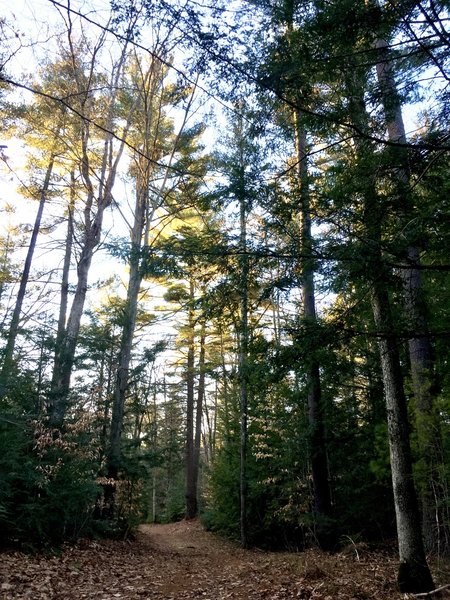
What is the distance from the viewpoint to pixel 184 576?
264 inches

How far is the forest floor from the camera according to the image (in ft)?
16.1

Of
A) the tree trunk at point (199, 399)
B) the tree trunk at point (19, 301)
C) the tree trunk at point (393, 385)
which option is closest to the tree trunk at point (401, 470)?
the tree trunk at point (393, 385)

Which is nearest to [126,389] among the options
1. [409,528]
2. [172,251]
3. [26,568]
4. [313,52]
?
[26,568]

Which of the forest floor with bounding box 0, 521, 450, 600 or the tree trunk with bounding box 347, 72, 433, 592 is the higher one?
the tree trunk with bounding box 347, 72, 433, 592

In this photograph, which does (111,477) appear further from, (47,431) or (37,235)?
(37,235)

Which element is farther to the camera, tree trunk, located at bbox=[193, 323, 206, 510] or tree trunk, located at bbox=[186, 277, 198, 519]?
tree trunk, located at bbox=[186, 277, 198, 519]

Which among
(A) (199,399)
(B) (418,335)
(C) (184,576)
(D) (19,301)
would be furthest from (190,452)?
(B) (418,335)

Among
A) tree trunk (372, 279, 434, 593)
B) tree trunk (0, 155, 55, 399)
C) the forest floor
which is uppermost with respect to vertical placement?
tree trunk (0, 155, 55, 399)

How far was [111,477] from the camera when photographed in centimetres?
994

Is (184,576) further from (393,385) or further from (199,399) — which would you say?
(199,399)

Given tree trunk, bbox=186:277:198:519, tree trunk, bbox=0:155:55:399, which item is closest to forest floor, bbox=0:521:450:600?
tree trunk, bbox=0:155:55:399

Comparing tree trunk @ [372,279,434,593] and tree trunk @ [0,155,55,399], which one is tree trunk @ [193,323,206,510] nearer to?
tree trunk @ [0,155,55,399]

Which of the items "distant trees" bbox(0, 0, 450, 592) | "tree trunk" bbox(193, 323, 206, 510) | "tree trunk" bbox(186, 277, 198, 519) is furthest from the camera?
"tree trunk" bbox(186, 277, 198, 519)

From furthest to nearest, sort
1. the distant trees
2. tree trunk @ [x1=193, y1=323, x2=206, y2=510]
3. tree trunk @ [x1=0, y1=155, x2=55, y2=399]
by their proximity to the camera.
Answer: tree trunk @ [x1=193, y1=323, x2=206, y2=510] < tree trunk @ [x1=0, y1=155, x2=55, y2=399] < the distant trees
